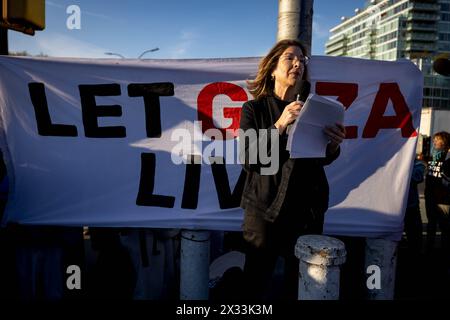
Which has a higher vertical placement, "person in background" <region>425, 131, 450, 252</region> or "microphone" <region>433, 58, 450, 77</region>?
"microphone" <region>433, 58, 450, 77</region>

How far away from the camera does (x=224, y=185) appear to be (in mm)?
2838

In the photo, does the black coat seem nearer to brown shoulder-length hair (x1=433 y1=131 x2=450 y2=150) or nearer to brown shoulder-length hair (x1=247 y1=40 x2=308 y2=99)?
brown shoulder-length hair (x1=247 y1=40 x2=308 y2=99)

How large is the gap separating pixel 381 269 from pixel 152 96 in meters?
2.27

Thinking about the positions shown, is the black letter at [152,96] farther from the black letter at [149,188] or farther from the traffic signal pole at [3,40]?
the traffic signal pole at [3,40]

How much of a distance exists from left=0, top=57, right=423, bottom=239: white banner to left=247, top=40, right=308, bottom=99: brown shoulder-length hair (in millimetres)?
687

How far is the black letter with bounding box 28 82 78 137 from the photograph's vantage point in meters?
2.81

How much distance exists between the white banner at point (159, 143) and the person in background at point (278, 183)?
29.7 inches

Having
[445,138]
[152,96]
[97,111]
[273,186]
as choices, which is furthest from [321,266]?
[445,138]

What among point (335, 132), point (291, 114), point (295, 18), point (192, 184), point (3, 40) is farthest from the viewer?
point (3, 40)

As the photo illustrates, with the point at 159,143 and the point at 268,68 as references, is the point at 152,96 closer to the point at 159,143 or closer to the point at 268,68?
the point at 159,143

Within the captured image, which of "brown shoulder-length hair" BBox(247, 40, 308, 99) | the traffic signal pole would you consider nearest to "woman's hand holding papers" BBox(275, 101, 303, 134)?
"brown shoulder-length hair" BBox(247, 40, 308, 99)

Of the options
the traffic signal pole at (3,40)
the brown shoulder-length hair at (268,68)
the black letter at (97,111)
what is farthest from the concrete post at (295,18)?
the traffic signal pole at (3,40)
